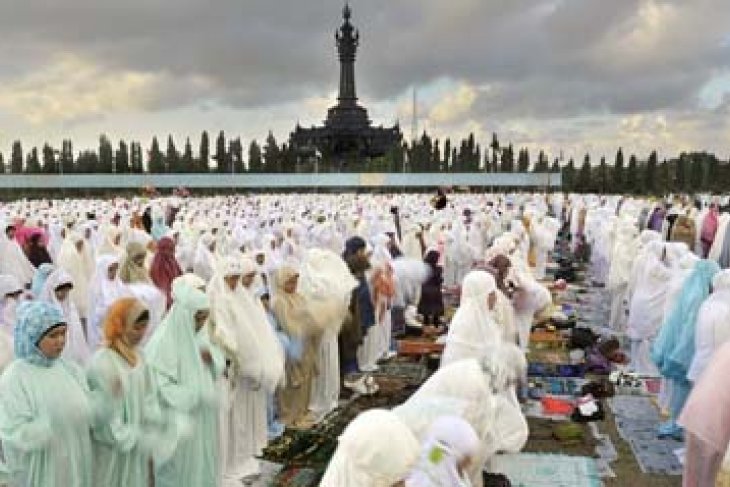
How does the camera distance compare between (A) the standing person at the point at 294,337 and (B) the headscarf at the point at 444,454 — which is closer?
(B) the headscarf at the point at 444,454

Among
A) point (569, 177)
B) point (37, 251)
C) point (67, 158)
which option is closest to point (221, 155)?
point (67, 158)

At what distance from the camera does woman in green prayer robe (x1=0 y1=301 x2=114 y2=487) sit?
3.32m

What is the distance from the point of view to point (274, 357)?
5102mm

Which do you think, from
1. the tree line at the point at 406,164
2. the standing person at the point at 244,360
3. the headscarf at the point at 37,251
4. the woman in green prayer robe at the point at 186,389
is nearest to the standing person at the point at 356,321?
the standing person at the point at 244,360

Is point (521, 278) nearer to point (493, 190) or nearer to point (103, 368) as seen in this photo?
point (103, 368)

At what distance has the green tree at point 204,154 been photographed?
51.8 m

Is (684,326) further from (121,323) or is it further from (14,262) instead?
(14,262)

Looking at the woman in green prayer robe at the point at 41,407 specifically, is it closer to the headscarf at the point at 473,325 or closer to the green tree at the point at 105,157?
the headscarf at the point at 473,325

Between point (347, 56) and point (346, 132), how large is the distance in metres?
4.54

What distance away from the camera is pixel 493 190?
37.0 metres

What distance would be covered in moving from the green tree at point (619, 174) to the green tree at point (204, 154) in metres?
23.4

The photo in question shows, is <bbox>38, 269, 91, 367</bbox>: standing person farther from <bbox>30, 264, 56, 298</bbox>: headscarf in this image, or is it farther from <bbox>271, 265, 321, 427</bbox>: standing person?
<bbox>271, 265, 321, 427</bbox>: standing person

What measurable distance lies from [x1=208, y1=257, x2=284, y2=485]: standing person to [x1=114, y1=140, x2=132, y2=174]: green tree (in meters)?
47.9

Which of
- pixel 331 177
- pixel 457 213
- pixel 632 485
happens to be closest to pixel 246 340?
pixel 632 485
